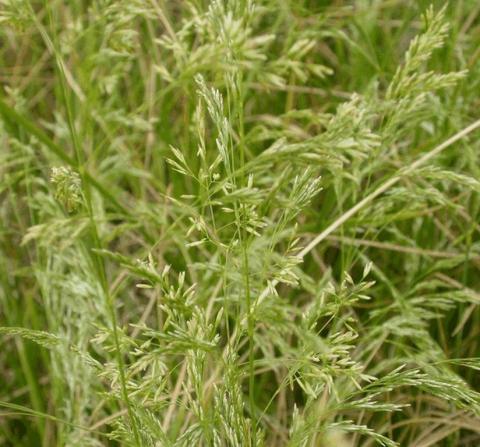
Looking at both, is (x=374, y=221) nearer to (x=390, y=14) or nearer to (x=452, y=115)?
(x=452, y=115)

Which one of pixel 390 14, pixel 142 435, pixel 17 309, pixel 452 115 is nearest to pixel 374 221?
pixel 452 115

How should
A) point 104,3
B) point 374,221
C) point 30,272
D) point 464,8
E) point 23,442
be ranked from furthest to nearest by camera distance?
point 464,8 < point 30,272 < point 23,442 < point 104,3 < point 374,221

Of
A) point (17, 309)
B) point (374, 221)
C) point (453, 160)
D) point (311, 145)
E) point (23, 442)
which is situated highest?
point (311, 145)

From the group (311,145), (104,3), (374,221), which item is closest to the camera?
(311,145)

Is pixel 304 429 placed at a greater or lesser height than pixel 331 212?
greater

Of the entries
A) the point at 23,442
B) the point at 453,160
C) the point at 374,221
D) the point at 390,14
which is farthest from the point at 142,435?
the point at 390,14

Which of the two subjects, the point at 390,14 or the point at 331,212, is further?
the point at 390,14

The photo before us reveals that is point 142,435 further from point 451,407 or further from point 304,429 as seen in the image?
point 451,407
